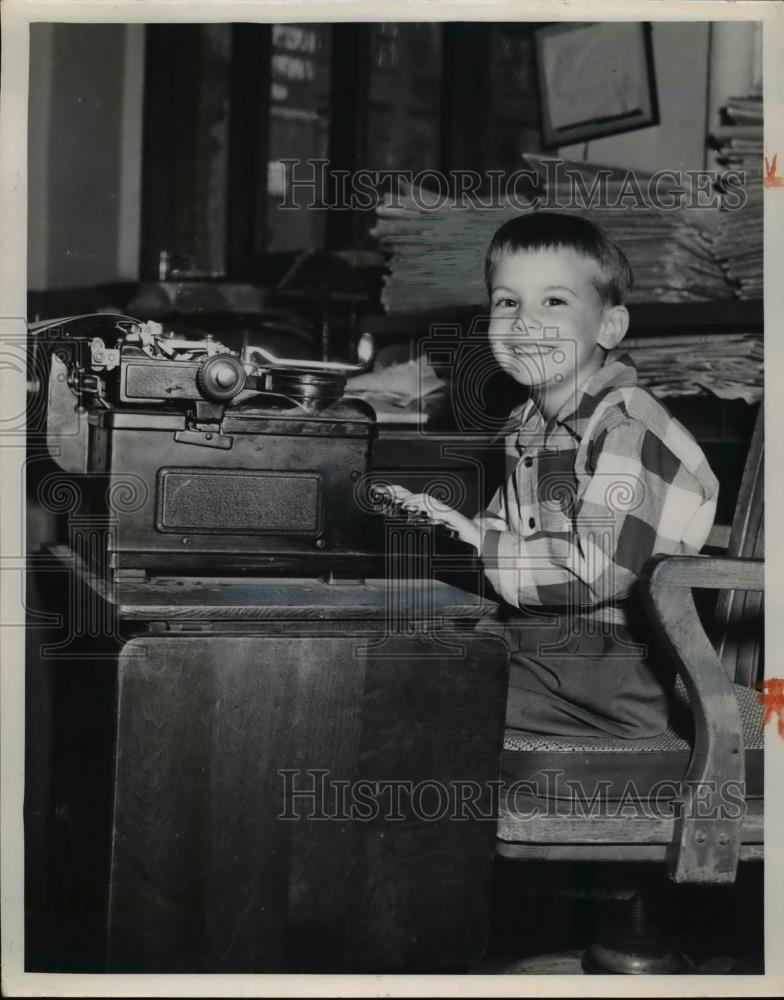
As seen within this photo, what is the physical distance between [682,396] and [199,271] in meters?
1.39

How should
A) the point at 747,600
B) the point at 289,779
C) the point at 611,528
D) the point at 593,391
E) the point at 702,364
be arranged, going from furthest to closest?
the point at 702,364
the point at 747,600
the point at 593,391
the point at 611,528
the point at 289,779

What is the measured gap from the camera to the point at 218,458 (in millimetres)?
1568

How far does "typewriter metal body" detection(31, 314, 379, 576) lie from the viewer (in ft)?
5.06

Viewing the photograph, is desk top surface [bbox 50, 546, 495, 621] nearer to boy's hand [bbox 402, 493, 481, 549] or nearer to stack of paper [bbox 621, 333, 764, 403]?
boy's hand [bbox 402, 493, 481, 549]

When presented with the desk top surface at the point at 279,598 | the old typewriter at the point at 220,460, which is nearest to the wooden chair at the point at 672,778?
the desk top surface at the point at 279,598

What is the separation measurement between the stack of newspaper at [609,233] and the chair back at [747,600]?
1.20 ft

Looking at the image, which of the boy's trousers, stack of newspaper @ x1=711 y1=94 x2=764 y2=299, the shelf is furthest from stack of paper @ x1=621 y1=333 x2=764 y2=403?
the boy's trousers

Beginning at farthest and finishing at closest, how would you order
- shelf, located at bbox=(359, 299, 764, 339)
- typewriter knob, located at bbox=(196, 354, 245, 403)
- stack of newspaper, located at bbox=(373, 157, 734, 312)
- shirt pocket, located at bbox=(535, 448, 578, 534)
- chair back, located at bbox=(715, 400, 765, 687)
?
stack of newspaper, located at bbox=(373, 157, 734, 312), shelf, located at bbox=(359, 299, 764, 339), chair back, located at bbox=(715, 400, 765, 687), shirt pocket, located at bbox=(535, 448, 578, 534), typewriter knob, located at bbox=(196, 354, 245, 403)

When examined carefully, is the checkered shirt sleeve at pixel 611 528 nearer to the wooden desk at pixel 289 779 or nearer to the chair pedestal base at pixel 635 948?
the wooden desk at pixel 289 779

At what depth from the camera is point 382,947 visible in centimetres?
150

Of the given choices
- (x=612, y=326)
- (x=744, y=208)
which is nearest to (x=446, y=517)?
(x=612, y=326)

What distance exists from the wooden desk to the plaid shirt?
0.12 metres

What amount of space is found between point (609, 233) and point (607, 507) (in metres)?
0.80

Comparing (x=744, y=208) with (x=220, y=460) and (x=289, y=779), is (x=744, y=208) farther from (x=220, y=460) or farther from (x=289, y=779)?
(x=289, y=779)
